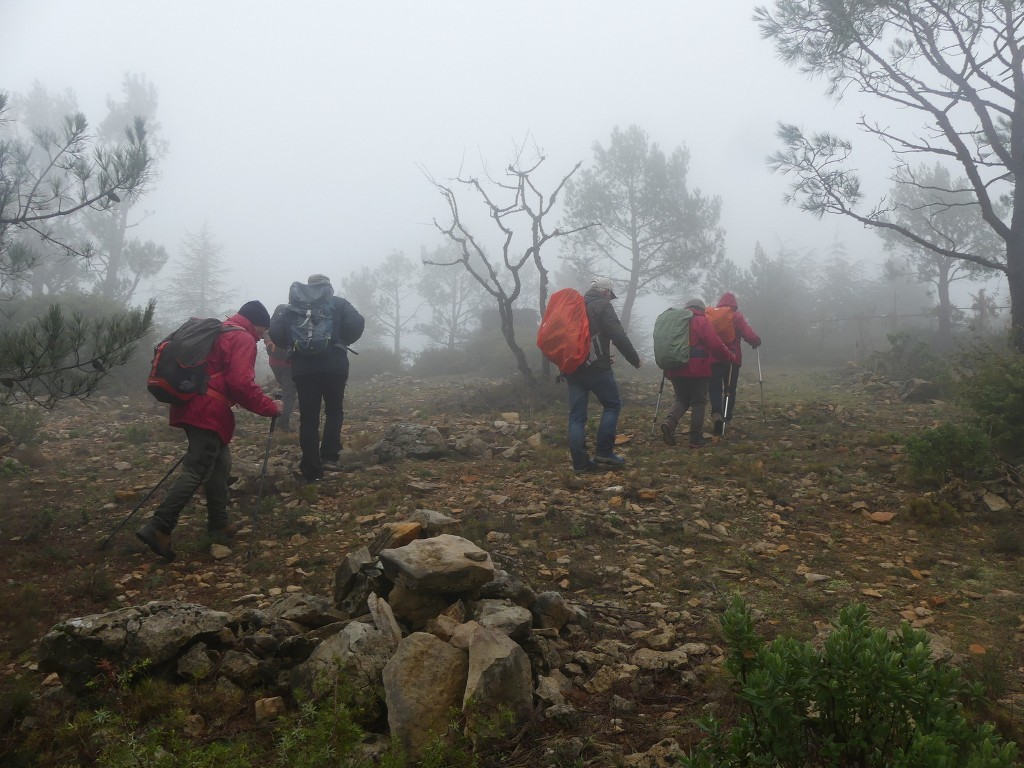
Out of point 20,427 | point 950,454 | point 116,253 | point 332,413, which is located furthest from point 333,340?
point 116,253

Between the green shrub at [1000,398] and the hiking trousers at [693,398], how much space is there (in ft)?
8.73

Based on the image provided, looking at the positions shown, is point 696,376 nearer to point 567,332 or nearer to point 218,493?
point 567,332

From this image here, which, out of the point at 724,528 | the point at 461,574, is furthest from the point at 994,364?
the point at 461,574

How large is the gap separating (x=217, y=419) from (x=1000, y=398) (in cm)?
722

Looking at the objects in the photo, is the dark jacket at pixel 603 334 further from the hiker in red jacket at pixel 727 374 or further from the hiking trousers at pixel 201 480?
the hiking trousers at pixel 201 480

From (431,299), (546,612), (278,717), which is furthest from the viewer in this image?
(431,299)

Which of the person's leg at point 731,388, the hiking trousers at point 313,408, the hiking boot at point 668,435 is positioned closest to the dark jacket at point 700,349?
the hiking boot at point 668,435

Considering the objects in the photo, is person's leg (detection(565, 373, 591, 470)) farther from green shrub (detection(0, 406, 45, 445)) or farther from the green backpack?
green shrub (detection(0, 406, 45, 445))

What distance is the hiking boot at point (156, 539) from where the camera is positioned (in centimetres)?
436

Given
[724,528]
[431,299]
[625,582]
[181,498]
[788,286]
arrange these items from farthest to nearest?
[431,299], [788,286], [724,528], [181,498], [625,582]

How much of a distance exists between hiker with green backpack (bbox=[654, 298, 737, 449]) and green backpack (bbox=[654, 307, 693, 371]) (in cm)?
3

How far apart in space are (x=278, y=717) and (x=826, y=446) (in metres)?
6.90

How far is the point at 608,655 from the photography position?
10.4 feet

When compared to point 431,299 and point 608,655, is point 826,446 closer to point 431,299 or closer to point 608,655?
point 608,655
